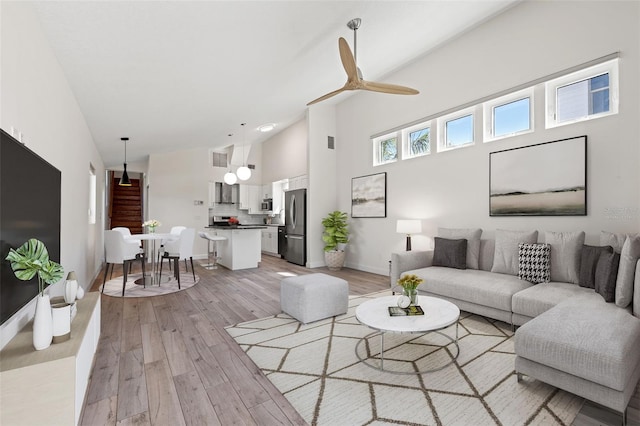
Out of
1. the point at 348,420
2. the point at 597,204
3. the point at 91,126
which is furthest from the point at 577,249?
the point at 91,126

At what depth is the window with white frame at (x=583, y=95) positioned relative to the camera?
3156 millimetres

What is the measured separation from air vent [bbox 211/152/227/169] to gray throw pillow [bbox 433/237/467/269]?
23.3 feet

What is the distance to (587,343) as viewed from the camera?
1.76 m

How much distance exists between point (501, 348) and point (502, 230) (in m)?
1.62

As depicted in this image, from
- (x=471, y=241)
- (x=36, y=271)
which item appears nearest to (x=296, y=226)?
(x=471, y=241)

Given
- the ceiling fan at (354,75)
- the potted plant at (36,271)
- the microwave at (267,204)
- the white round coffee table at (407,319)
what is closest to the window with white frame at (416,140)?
the ceiling fan at (354,75)

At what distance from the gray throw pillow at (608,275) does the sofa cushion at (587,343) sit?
9.1 inches

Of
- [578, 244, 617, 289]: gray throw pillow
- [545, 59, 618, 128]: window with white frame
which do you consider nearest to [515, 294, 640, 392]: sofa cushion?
[578, 244, 617, 289]: gray throw pillow

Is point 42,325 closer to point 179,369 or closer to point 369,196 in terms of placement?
point 179,369

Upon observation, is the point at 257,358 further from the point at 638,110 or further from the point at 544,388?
the point at 638,110

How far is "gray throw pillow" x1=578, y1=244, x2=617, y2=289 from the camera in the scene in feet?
8.94

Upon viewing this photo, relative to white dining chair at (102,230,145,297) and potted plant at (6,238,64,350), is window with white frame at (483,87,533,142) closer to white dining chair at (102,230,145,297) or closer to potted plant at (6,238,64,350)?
potted plant at (6,238,64,350)

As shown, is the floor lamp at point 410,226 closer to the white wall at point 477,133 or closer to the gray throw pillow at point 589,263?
the white wall at point 477,133

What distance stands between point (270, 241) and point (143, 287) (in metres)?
4.27
